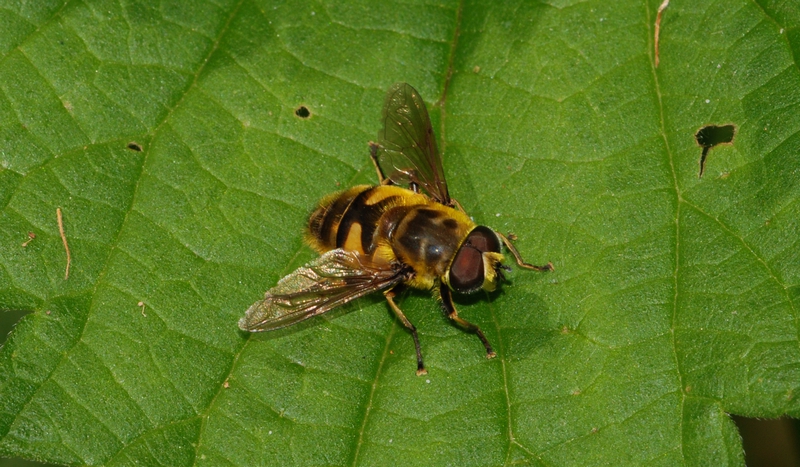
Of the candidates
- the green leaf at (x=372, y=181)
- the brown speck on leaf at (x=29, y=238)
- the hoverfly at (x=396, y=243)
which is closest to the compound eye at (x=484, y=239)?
the hoverfly at (x=396, y=243)

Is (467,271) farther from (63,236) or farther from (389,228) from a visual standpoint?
(63,236)

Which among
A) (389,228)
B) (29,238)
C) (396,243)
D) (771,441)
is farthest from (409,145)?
(771,441)

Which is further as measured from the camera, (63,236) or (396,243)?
(396,243)

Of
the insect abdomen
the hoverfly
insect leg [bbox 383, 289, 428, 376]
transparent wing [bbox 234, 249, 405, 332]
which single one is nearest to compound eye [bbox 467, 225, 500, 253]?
the hoverfly

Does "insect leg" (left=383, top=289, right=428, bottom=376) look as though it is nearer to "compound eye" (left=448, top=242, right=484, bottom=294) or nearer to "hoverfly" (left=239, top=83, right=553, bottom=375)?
"hoverfly" (left=239, top=83, right=553, bottom=375)

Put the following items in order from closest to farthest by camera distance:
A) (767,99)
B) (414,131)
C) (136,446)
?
1. (136,446)
2. (767,99)
3. (414,131)

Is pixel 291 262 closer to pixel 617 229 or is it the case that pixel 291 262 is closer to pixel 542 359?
pixel 542 359

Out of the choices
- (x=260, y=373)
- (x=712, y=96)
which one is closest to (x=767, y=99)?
(x=712, y=96)
